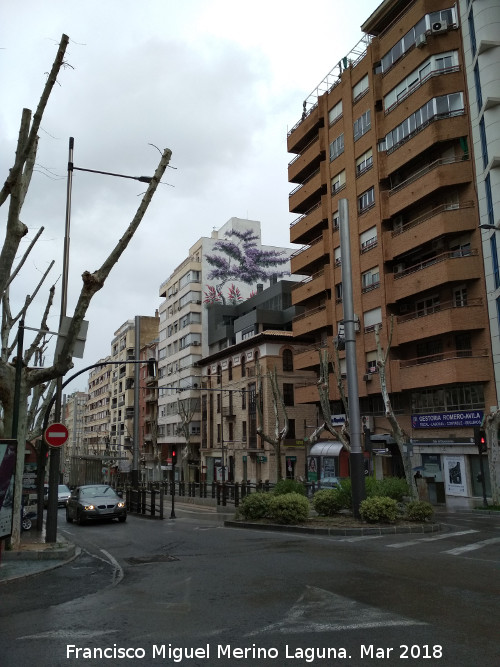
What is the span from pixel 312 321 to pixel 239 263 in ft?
99.6

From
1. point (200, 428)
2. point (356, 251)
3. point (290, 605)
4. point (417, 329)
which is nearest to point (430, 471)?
point (417, 329)

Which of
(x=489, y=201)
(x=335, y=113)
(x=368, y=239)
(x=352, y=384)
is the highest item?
(x=335, y=113)

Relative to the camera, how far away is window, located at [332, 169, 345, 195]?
142 feet

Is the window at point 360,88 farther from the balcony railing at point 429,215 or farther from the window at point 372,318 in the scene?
the window at point 372,318

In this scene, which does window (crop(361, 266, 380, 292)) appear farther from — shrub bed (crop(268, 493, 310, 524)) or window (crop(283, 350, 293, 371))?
shrub bed (crop(268, 493, 310, 524))

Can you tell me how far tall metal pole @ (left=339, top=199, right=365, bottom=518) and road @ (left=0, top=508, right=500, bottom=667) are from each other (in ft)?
12.3

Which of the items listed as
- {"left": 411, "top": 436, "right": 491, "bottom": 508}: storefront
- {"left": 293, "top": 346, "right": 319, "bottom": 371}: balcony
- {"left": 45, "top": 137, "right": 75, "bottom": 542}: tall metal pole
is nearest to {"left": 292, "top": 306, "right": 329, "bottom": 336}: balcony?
{"left": 293, "top": 346, "right": 319, "bottom": 371}: balcony

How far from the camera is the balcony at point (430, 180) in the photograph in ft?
108

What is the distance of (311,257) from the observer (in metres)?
46.2

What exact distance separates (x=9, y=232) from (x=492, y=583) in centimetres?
963

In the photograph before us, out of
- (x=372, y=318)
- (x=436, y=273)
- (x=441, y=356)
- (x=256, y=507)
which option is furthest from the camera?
(x=372, y=318)

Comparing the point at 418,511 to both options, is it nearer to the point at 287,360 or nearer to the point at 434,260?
the point at 434,260

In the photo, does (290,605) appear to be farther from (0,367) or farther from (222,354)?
(222,354)

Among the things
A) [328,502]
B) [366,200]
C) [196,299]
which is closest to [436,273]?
[366,200]
